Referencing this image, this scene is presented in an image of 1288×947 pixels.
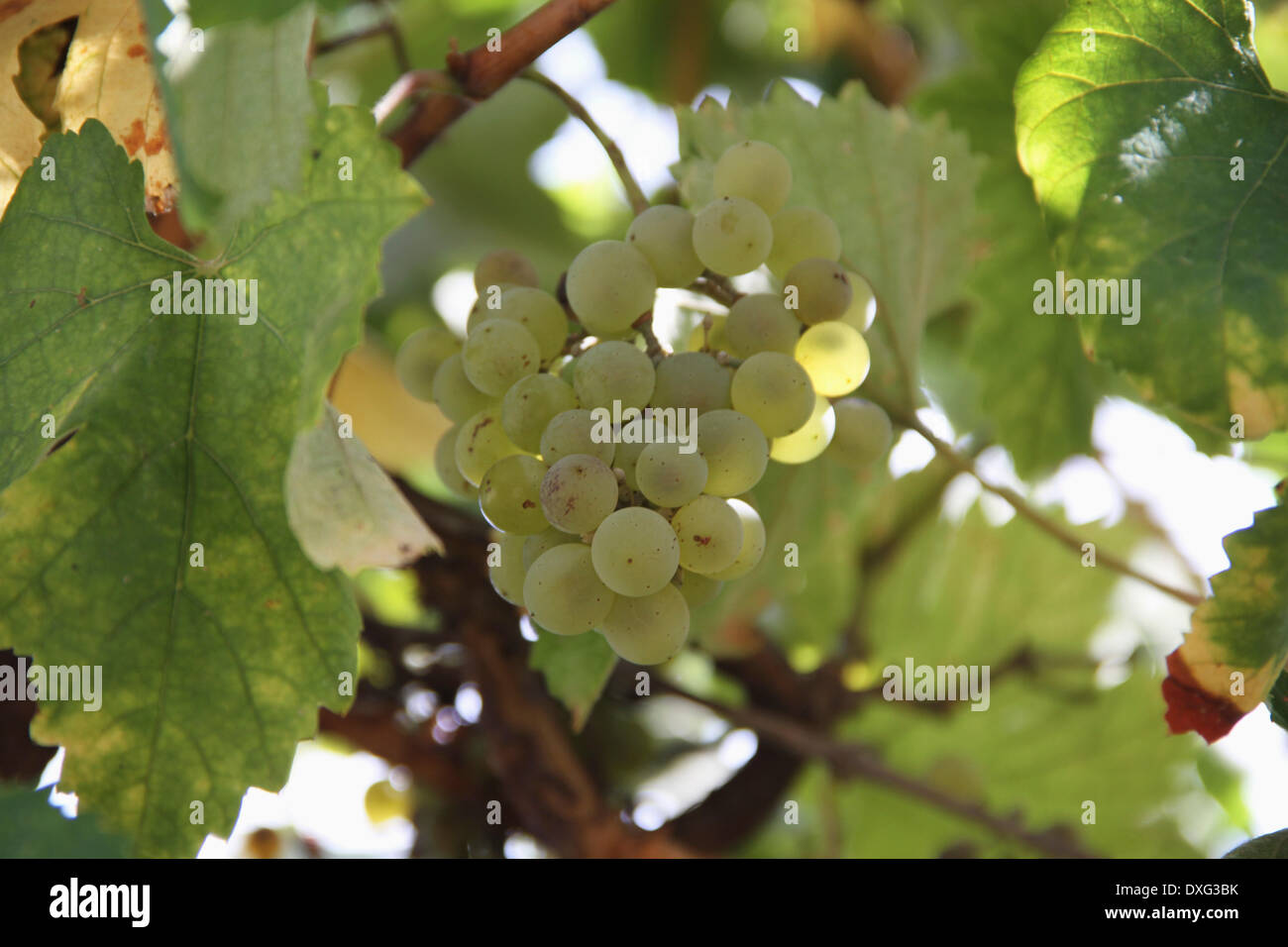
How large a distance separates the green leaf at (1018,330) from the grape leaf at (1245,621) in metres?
0.55

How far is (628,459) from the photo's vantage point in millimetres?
764

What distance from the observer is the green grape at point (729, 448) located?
743 mm

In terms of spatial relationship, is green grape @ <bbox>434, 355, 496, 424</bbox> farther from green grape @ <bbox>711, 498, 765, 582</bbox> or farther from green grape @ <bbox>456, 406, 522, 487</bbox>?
green grape @ <bbox>711, 498, 765, 582</bbox>

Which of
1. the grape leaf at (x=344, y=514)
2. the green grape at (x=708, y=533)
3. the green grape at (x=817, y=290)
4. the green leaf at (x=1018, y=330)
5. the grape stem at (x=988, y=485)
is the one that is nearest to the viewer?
the grape leaf at (x=344, y=514)

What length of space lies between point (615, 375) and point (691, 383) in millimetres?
61

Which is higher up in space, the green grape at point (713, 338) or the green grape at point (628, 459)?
the green grape at point (713, 338)

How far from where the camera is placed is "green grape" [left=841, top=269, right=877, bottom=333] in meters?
0.91

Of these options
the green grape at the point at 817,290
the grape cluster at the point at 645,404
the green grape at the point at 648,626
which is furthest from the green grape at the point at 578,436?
the green grape at the point at 817,290

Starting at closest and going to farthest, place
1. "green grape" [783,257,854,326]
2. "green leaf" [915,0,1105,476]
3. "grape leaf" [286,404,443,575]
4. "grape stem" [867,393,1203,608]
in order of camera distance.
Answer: "grape leaf" [286,404,443,575]
"green grape" [783,257,854,326]
"grape stem" [867,393,1203,608]
"green leaf" [915,0,1105,476]

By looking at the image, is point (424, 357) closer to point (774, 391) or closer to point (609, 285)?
point (609, 285)

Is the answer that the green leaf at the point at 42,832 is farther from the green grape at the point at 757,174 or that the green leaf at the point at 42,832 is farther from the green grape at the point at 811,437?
the green grape at the point at 757,174

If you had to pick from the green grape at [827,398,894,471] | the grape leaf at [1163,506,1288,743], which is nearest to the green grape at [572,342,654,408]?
the green grape at [827,398,894,471]

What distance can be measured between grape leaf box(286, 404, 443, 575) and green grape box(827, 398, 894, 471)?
0.39m

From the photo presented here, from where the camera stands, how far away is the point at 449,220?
181 centimetres
